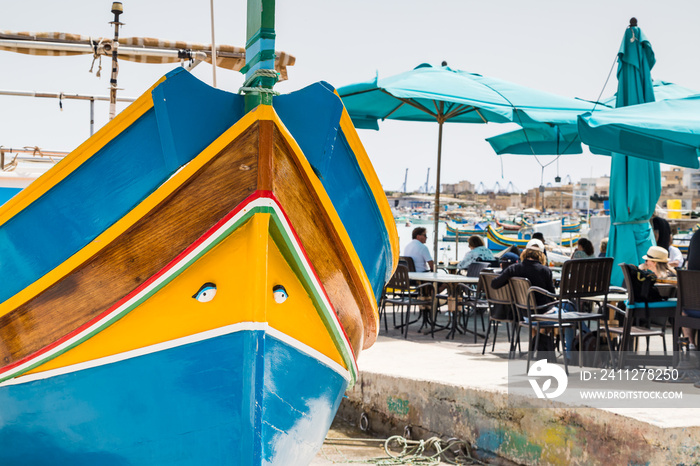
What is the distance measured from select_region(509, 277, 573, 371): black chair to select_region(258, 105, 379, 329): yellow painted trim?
2.52 meters

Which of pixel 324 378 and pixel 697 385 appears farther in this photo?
pixel 697 385

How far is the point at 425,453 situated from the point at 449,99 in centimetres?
365

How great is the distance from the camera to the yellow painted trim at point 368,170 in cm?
372

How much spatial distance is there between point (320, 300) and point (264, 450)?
2.43 feet

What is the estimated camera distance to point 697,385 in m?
5.27

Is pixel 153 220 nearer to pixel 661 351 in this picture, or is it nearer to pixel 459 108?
pixel 661 351

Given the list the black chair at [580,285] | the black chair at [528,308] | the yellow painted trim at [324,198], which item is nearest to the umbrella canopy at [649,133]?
the black chair at [580,285]

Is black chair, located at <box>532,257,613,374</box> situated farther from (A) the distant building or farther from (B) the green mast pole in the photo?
(A) the distant building

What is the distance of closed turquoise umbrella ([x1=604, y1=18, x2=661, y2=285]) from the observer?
8031 millimetres

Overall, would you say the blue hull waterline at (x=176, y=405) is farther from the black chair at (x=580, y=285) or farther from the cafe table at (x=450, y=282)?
the cafe table at (x=450, y=282)

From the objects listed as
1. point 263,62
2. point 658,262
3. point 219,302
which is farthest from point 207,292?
point 658,262

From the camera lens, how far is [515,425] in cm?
503

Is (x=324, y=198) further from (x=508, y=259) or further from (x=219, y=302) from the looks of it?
(x=508, y=259)

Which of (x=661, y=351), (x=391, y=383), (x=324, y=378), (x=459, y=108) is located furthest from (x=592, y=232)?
(x=324, y=378)
